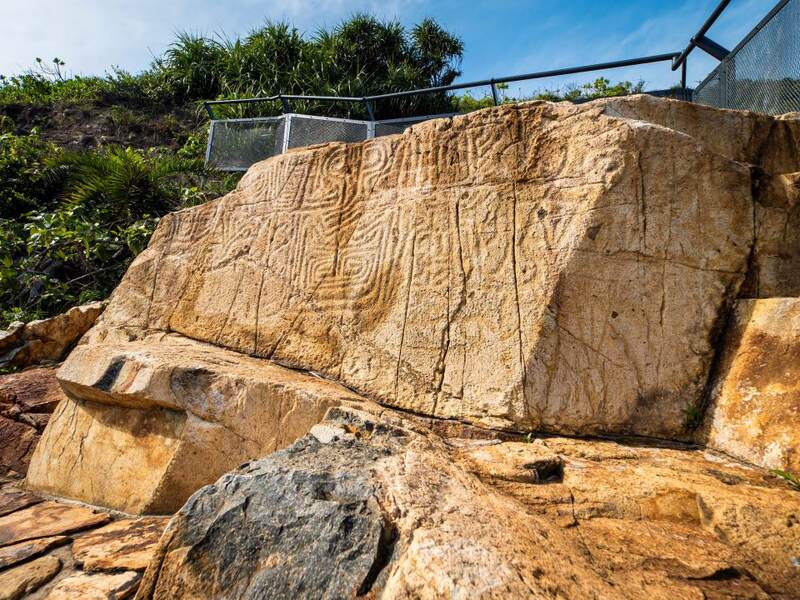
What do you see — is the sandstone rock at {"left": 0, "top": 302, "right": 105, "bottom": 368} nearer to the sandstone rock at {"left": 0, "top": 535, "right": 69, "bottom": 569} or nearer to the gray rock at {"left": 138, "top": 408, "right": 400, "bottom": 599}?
the sandstone rock at {"left": 0, "top": 535, "right": 69, "bottom": 569}

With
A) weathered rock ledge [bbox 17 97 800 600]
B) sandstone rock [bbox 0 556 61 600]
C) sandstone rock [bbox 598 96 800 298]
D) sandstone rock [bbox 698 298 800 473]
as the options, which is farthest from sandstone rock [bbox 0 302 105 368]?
sandstone rock [bbox 698 298 800 473]

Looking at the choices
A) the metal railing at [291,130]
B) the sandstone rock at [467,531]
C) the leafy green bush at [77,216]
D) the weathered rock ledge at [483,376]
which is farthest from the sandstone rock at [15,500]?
the metal railing at [291,130]

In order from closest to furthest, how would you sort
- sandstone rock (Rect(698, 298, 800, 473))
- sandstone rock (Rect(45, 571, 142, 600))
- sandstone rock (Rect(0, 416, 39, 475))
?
sandstone rock (Rect(45, 571, 142, 600)) → sandstone rock (Rect(698, 298, 800, 473)) → sandstone rock (Rect(0, 416, 39, 475))

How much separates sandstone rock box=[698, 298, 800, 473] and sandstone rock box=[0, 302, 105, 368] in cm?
522

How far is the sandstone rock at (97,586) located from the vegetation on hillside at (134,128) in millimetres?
4567

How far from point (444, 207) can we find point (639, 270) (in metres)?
1.15

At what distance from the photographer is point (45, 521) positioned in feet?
9.55

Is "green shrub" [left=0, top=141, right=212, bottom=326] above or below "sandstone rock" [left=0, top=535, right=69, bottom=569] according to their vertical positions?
above

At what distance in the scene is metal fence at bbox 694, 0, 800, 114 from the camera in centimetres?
352

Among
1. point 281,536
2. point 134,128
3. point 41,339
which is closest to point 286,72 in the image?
point 134,128

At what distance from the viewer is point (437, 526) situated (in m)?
1.75

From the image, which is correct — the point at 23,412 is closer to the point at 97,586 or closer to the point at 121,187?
the point at 97,586

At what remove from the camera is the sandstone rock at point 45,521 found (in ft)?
9.02

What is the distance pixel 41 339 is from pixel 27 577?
330 cm
